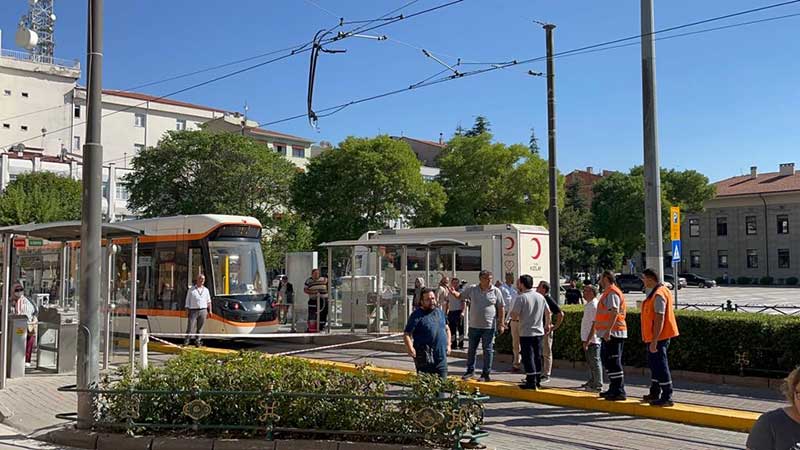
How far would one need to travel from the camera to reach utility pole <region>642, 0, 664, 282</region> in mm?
12938

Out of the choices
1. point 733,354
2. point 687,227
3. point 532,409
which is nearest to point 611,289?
point 532,409

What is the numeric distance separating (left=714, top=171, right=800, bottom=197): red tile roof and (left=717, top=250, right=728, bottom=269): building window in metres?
5.51

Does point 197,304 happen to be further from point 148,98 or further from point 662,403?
point 148,98

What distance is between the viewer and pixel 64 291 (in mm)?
21078

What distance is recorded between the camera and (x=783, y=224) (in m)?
68.1

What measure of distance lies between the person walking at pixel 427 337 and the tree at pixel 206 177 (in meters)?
36.7

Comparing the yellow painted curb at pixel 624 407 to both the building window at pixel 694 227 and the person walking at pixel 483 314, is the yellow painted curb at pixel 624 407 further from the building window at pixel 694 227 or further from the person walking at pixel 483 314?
the building window at pixel 694 227

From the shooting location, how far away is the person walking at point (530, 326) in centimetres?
1160

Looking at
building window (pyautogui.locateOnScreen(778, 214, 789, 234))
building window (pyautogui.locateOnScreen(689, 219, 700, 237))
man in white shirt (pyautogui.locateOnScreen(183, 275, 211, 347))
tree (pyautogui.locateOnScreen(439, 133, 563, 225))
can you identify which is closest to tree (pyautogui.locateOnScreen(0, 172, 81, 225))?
tree (pyautogui.locateOnScreen(439, 133, 563, 225))

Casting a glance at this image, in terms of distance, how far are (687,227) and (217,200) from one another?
5103 cm

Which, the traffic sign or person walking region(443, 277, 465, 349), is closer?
person walking region(443, 277, 465, 349)

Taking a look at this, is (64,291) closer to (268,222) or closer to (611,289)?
(611,289)

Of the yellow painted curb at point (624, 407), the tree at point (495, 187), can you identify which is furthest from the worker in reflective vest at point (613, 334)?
the tree at point (495, 187)

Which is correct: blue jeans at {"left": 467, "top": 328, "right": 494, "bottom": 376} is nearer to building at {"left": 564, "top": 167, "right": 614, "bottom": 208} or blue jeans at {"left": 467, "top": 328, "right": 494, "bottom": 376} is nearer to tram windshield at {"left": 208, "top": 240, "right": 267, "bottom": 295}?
tram windshield at {"left": 208, "top": 240, "right": 267, "bottom": 295}
